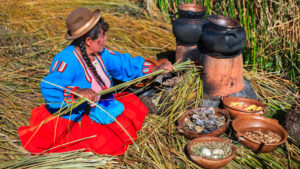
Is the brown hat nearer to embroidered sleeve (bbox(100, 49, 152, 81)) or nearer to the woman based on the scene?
the woman

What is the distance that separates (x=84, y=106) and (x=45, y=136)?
1.39ft

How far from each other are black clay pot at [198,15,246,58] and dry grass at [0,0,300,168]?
0.40 m

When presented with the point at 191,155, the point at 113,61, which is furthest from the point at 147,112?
the point at 191,155

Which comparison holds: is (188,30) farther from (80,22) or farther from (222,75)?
(80,22)

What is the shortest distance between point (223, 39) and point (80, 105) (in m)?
1.55

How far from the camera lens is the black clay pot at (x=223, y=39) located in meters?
2.97

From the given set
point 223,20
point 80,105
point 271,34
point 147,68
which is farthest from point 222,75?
point 80,105

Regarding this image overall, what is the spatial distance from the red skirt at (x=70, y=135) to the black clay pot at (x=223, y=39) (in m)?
1.19

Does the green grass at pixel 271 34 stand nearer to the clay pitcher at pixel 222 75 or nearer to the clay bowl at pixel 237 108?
the clay pitcher at pixel 222 75

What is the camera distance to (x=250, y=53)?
4207mm

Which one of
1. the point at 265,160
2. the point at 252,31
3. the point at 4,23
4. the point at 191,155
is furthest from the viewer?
the point at 4,23

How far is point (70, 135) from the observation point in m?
2.56

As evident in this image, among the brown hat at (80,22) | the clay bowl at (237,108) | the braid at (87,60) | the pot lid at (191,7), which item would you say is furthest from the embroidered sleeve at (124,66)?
the pot lid at (191,7)

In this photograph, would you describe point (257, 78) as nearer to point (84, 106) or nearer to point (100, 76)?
point (100, 76)
